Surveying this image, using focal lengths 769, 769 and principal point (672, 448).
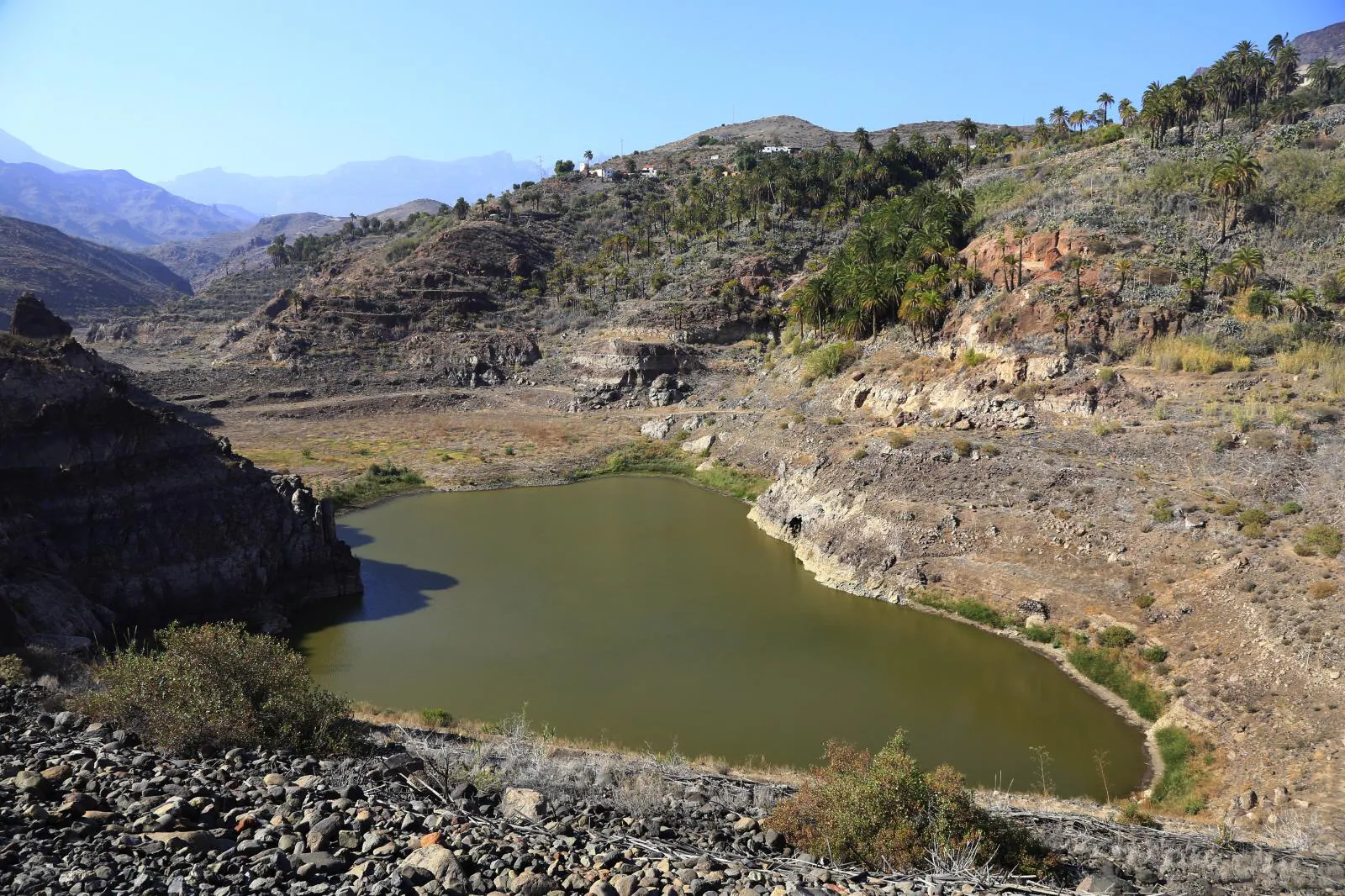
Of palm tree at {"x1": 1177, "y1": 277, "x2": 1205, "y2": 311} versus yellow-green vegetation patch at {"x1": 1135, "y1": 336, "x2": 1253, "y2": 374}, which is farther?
palm tree at {"x1": 1177, "y1": 277, "x2": 1205, "y2": 311}

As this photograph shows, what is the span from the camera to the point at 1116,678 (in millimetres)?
26750

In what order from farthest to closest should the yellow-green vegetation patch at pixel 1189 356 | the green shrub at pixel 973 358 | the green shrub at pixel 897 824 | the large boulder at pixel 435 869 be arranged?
the green shrub at pixel 973 358 → the yellow-green vegetation patch at pixel 1189 356 → the green shrub at pixel 897 824 → the large boulder at pixel 435 869

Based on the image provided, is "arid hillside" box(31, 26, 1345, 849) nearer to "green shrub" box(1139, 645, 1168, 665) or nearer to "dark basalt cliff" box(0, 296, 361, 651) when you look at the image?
"green shrub" box(1139, 645, 1168, 665)

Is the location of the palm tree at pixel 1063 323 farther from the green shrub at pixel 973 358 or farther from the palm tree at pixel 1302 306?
the palm tree at pixel 1302 306

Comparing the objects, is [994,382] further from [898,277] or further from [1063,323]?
A: [898,277]

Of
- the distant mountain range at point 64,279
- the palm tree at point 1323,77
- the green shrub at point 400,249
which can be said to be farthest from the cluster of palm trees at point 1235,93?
the distant mountain range at point 64,279

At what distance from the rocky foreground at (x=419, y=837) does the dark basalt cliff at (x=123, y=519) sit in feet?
42.0

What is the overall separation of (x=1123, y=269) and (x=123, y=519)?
5440 centimetres

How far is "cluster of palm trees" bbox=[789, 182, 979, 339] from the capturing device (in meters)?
57.4

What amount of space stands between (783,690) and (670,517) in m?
23.3

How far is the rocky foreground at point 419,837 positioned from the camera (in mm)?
9383

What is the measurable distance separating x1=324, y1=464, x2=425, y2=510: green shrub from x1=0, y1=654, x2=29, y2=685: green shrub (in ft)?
106

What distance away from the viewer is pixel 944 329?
56031 millimetres

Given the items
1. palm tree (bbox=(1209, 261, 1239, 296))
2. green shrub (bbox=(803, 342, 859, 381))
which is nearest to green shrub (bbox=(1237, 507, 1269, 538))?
palm tree (bbox=(1209, 261, 1239, 296))
